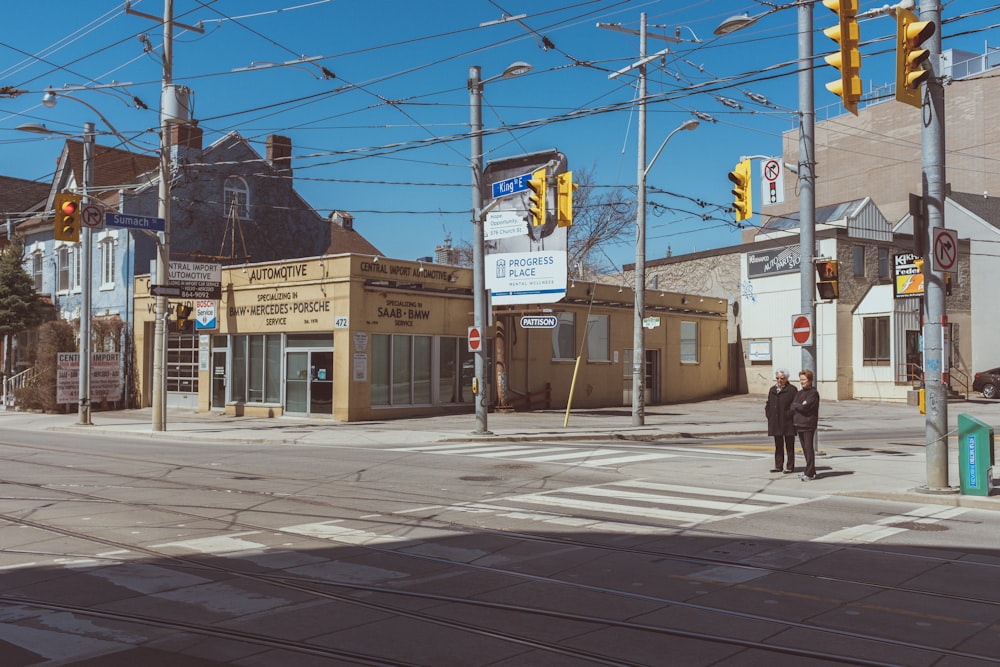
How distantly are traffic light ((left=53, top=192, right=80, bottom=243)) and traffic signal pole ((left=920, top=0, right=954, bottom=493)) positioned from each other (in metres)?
19.1

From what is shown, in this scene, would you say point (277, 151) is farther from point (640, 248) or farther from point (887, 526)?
point (887, 526)

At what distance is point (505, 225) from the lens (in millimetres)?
29078

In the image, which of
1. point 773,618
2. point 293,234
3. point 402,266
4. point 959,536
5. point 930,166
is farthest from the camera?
point 293,234

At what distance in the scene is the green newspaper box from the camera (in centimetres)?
1211

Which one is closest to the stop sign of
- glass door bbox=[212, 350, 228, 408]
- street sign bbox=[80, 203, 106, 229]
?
street sign bbox=[80, 203, 106, 229]

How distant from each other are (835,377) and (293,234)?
25.3m

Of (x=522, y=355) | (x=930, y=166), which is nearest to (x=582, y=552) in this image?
(x=930, y=166)

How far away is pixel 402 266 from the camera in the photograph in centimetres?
2930

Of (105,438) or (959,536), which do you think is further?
(105,438)

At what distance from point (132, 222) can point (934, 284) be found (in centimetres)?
1852

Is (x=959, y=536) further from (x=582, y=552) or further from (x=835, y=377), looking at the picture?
(x=835, y=377)

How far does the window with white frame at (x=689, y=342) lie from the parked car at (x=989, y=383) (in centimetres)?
1279

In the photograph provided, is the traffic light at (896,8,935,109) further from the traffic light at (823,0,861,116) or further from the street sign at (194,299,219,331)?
the street sign at (194,299,219,331)

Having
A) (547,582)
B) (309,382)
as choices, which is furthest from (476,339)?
(547,582)
